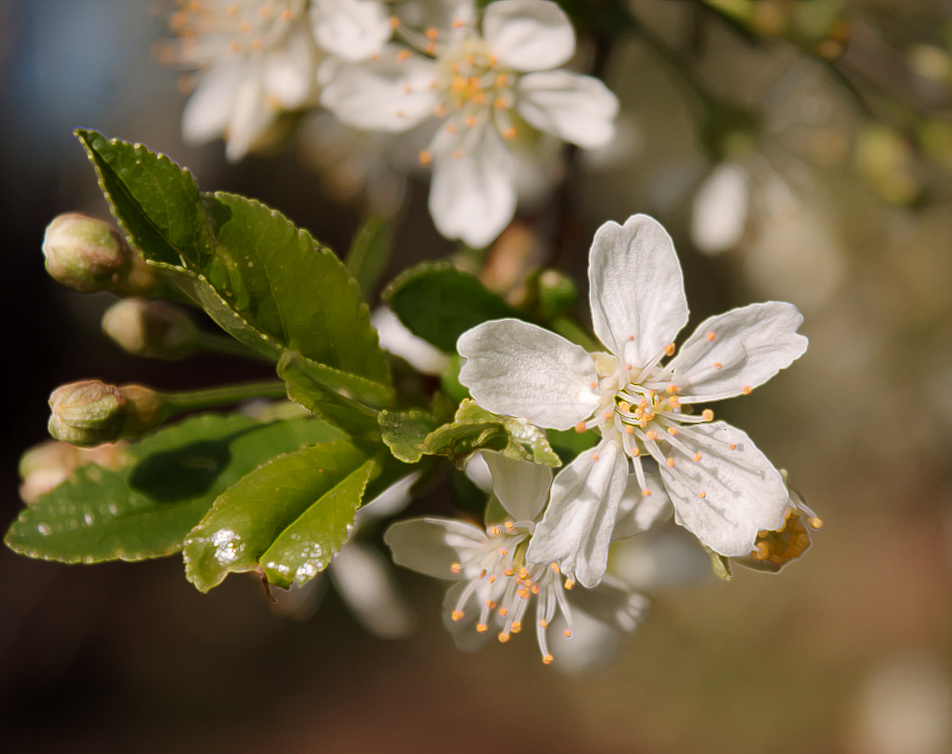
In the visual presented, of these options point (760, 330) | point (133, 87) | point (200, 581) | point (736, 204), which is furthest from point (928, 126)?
point (133, 87)

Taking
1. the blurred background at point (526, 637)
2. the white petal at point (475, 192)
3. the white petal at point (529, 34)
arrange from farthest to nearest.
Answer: the blurred background at point (526, 637) < the white petal at point (475, 192) < the white petal at point (529, 34)

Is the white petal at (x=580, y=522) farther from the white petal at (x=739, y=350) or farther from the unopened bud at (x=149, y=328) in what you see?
the unopened bud at (x=149, y=328)

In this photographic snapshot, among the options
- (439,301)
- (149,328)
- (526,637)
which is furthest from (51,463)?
(526,637)

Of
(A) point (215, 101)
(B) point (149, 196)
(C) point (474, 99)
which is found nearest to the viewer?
(B) point (149, 196)

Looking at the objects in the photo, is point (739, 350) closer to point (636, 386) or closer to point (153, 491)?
point (636, 386)

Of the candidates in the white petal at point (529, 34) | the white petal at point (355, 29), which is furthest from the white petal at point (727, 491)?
the white petal at point (355, 29)

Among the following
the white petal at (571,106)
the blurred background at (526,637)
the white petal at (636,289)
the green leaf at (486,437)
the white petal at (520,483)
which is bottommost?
the blurred background at (526,637)

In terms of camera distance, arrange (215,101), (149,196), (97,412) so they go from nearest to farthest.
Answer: (149,196)
(97,412)
(215,101)
